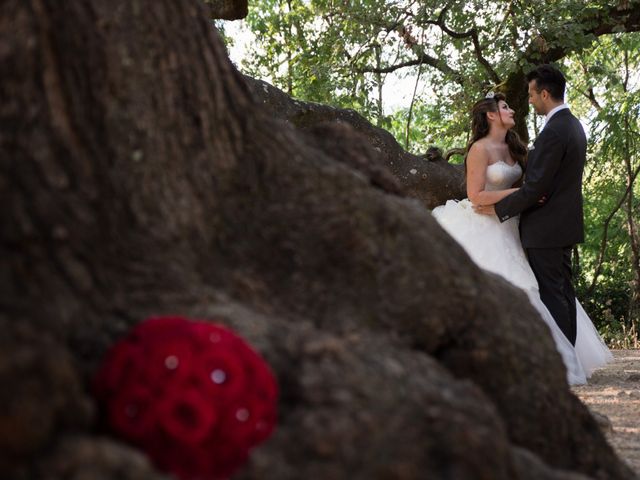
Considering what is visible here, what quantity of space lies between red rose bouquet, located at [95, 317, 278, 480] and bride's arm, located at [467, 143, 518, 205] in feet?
18.4

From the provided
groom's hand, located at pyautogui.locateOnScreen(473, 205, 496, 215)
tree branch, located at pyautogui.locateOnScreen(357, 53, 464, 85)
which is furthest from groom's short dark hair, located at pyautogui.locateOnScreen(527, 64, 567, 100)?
tree branch, located at pyautogui.locateOnScreen(357, 53, 464, 85)

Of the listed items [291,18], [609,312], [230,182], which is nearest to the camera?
[230,182]

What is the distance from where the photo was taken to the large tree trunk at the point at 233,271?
2.06 meters

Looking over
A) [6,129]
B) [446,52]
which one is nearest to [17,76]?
[6,129]

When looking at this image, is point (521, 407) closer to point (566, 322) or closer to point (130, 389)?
point (130, 389)

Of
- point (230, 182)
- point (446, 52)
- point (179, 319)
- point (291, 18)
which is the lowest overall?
point (179, 319)

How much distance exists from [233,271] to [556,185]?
4947mm

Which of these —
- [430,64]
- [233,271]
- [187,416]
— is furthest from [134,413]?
[430,64]

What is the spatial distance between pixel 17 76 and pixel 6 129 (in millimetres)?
152

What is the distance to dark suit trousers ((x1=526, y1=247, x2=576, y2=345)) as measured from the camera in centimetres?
719

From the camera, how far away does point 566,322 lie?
7277mm

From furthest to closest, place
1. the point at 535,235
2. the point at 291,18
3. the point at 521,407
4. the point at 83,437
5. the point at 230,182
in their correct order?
the point at 291,18 → the point at 535,235 → the point at 521,407 → the point at 230,182 → the point at 83,437

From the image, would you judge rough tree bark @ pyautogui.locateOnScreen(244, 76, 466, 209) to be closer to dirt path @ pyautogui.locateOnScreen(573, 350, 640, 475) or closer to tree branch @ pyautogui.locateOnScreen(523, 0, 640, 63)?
tree branch @ pyautogui.locateOnScreen(523, 0, 640, 63)

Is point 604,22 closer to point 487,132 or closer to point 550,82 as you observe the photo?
point 487,132
